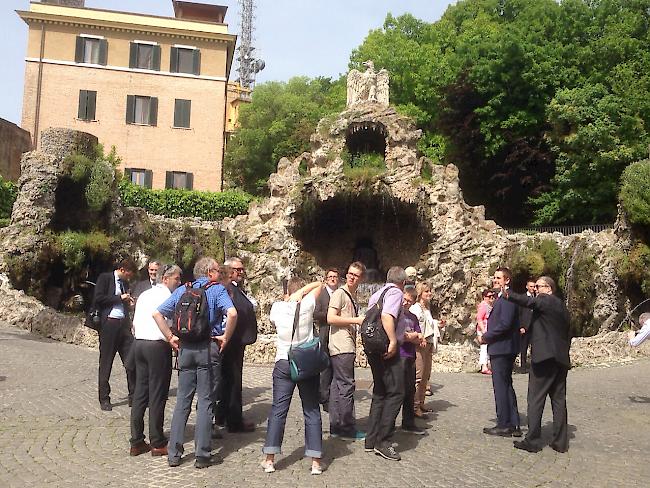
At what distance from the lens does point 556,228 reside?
2953cm

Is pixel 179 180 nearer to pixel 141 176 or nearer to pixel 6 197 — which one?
pixel 141 176

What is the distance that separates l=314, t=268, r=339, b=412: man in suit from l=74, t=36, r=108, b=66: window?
33.0 m

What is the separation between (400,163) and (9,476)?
19.7 meters

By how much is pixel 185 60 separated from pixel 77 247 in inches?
797

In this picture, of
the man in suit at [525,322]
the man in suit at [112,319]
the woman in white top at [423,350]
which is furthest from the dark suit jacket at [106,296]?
the man in suit at [525,322]

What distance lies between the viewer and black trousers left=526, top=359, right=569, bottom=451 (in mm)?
7027

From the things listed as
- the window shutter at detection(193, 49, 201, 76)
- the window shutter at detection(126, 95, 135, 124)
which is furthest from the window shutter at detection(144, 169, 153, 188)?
the window shutter at detection(193, 49, 201, 76)

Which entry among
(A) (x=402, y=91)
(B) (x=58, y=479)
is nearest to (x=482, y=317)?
(B) (x=58, y=479)

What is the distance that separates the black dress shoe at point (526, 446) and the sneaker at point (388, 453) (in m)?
1.47

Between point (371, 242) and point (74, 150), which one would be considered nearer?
point (74, 150)

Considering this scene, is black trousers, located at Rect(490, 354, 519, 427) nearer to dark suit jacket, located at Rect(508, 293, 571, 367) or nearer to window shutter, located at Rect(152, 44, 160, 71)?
dark suit jacket, located at Rect(508, 293, 571, 367)

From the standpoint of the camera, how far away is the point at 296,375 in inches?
238

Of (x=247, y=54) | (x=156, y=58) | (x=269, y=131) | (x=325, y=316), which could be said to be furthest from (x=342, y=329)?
(x=247, y=54)

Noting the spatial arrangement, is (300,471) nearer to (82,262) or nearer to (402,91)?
(82,262)
